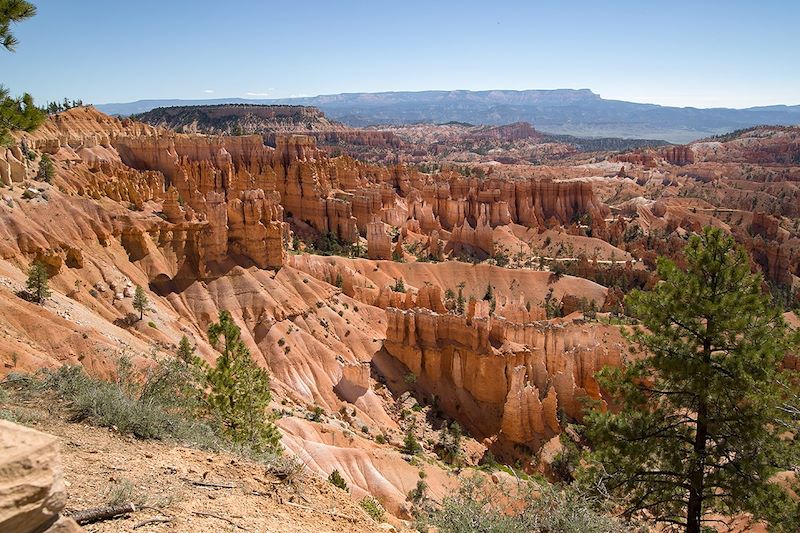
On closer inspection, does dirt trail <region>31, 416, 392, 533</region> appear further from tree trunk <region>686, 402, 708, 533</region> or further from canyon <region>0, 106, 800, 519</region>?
canyon <region>0, 106, 800, 519</region>

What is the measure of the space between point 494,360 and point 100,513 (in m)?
28.2

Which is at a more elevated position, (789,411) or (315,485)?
(789,411)

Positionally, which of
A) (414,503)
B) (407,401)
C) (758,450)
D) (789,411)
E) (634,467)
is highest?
(789,411)

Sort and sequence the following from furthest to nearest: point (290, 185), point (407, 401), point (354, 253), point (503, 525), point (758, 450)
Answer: point (290, 185) → point (354, 253) → point (407, 401) → point (758, 450) → point (503, 525)

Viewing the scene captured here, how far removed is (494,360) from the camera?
33.4m

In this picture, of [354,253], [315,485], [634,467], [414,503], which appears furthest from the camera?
[354,253]

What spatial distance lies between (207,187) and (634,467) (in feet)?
185

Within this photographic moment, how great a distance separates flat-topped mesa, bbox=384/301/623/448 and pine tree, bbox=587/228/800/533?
19.0 meters

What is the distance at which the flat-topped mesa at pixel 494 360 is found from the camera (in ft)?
107

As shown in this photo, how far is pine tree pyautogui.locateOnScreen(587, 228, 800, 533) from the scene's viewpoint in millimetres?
10648

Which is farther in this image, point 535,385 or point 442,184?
point 442,184

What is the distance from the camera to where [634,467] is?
463 inches

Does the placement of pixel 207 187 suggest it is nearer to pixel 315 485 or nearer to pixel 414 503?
pixel 414 503

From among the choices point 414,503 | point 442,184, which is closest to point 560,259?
point 442,184
